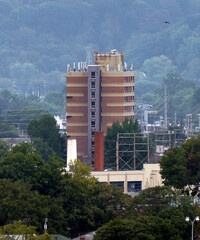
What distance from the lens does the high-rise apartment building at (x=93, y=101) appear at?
138m

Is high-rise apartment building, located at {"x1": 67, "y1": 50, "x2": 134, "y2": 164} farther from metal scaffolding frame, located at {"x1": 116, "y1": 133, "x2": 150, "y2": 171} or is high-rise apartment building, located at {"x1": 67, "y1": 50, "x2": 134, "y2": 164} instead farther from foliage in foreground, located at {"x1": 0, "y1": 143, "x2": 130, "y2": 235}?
foliage in foreground, located at {"x1": 0, "y1": 143, "x2": 130, "y2": 235}

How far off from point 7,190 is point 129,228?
1106 cm

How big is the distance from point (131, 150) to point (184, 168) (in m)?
38.0

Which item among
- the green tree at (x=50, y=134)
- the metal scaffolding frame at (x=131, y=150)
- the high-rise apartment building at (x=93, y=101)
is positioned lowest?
the metal scaffolding frame at (x=131, y=150)

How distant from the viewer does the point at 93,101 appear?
139m

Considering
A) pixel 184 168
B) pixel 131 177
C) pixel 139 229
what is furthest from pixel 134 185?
pixel 139 229

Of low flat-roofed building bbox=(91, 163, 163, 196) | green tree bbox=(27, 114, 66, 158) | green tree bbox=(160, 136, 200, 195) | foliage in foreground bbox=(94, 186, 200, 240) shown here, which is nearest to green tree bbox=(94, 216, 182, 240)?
foliage in foreground bbox=(94, 186, 200, 240)

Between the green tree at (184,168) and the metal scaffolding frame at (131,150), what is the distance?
2879cm

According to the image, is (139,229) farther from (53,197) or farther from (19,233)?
(53,197)

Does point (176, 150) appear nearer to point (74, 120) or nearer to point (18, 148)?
point (18, 148)

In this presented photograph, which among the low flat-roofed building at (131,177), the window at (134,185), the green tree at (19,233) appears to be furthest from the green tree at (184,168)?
the green tree at (19,233)

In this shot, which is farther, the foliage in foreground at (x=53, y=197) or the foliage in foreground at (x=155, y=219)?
the foliage in foreground at (x=53, y=197)

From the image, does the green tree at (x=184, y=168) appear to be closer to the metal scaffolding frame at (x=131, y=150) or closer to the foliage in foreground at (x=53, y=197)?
the foliage in foreground at (x=53, y=197)

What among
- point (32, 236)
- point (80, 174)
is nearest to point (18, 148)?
point (80, 174)
